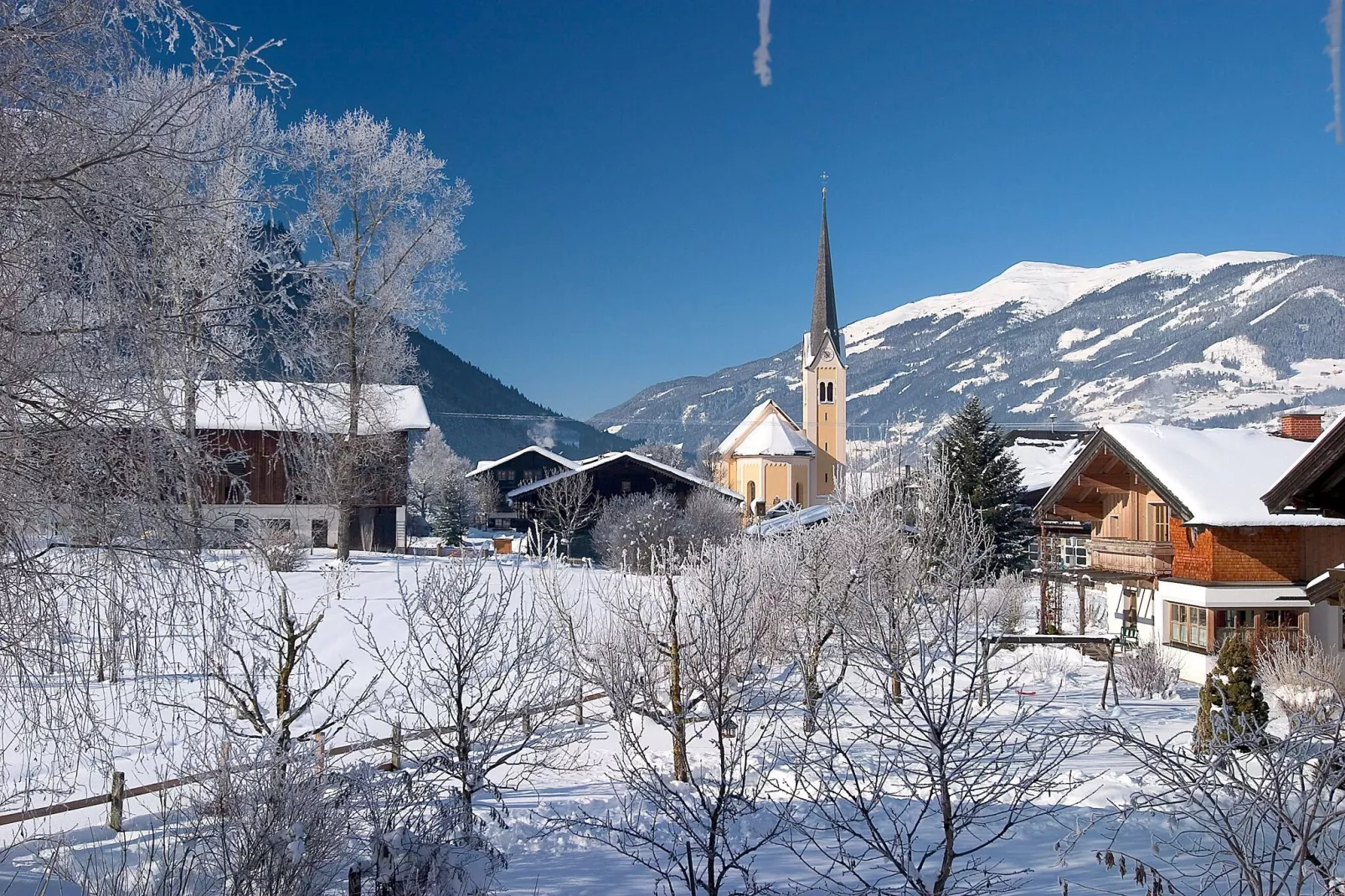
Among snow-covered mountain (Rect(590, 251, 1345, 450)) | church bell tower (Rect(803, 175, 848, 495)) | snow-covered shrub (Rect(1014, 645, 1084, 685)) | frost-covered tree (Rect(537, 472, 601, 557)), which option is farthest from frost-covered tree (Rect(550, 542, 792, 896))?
snow-covered mountain (Rect(590, 251, 1345, 450))

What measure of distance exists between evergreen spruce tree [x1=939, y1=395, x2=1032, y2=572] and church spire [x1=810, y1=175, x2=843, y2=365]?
143ft

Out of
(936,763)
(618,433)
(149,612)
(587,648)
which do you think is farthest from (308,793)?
(618,433)

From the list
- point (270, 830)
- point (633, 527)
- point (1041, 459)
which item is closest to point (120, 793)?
point (270, 830)

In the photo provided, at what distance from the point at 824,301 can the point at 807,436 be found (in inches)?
414

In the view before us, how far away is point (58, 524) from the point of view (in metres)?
3.97

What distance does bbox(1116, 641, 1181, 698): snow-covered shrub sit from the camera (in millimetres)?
18688

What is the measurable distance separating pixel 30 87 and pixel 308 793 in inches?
170

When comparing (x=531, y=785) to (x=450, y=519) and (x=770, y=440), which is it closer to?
(x=450, y=519)

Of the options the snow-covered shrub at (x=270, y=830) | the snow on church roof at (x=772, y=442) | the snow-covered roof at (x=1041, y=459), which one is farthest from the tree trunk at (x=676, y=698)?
the snow on church roof at (x=772, y=442)

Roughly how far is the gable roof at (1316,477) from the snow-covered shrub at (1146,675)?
10691mm

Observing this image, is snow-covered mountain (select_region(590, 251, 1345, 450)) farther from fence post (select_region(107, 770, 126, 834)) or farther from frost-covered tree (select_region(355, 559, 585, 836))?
fence post (select_region(107, 770, 126, 834))

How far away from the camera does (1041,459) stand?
140 feet

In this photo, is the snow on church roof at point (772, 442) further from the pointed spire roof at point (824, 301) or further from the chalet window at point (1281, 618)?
the chalet window at point (1281, 618)

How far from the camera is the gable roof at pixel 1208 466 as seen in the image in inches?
742
